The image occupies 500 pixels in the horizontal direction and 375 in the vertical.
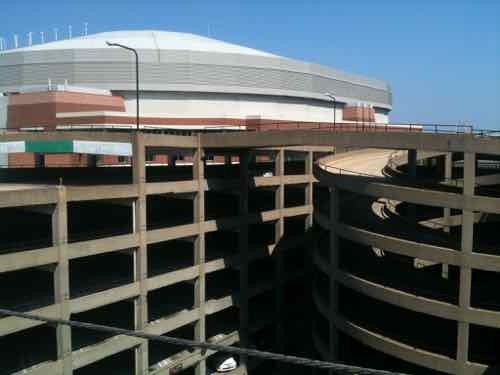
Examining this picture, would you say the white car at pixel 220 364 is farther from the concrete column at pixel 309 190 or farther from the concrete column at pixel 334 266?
the concrete column at pixel 309 190

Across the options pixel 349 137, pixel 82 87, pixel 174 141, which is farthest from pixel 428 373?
pixel 82 87

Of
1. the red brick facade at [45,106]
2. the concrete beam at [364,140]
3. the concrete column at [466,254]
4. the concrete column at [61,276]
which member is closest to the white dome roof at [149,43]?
the red brick facade at [45,106]

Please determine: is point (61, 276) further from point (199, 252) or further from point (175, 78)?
point (175, 78)

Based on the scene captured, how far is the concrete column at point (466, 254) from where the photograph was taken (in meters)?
25.1

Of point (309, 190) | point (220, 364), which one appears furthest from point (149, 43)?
point (220, 364)

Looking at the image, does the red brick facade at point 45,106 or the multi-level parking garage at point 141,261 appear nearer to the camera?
the multi-level parking garage at point 141,261

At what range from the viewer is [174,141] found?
3519cm

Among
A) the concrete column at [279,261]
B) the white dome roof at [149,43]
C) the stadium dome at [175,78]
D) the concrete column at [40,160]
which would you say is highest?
the white dome roof at [149,43]

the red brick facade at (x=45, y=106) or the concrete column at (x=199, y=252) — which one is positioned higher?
the red brick facade at (x=45, y=106)

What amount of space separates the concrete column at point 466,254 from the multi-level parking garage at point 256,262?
5 cm

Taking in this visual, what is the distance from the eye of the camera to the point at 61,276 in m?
27.5

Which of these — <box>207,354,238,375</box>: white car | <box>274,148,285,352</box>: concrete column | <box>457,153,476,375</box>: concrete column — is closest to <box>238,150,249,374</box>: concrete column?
<box>207,354,238,375</box>: white car

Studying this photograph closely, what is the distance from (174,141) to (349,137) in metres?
12.0

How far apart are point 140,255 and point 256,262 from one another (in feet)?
58.1
